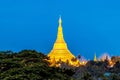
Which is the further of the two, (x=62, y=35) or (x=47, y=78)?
(x=62, y=35)

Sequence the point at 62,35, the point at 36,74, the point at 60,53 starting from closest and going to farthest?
1. the point at 36,74
2. the point at 60,53
3. the point at 62,35

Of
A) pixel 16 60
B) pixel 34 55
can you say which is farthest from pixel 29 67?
pixel 34 55

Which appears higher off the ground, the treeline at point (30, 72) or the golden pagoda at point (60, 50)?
the golden pagoda at point (60, 50)

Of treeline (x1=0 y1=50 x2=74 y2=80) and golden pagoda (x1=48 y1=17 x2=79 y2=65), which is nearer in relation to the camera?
treeline (x1=0 y1=50 x2=74 y2=80)

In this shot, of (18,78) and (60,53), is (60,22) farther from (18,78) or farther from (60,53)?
(18,78)

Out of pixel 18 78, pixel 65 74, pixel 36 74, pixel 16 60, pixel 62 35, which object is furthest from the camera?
pixel 62 35

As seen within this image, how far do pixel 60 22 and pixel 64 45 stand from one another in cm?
478

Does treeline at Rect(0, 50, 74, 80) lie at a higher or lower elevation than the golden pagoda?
lower

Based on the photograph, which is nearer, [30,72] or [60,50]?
[30,72]

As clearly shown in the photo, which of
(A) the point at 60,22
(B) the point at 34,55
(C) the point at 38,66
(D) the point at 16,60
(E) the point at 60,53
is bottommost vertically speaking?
(C) the point at 38,66

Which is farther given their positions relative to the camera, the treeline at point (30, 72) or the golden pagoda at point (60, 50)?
the golden pagoda at point (60, 50)

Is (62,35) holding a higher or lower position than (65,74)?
higher

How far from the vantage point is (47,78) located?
23172mm

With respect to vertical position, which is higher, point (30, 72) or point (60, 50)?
point (60, 50)
